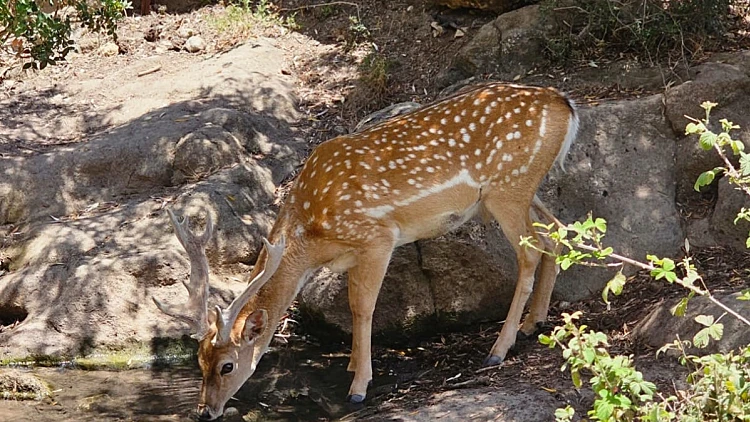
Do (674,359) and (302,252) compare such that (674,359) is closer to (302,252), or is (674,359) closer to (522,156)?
(522,156)

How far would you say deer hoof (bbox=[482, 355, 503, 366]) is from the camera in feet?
23.0

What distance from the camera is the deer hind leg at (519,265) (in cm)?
709

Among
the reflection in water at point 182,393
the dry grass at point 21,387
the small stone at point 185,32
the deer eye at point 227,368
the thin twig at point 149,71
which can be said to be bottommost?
the reflection in water at point 182,393

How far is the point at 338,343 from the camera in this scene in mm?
8000

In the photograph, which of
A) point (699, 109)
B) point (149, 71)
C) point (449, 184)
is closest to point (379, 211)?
point (449, 184)

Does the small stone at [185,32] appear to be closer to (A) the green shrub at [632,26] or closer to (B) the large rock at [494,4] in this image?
(B) the large rock at [494,4]

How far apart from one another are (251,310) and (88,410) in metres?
1.24

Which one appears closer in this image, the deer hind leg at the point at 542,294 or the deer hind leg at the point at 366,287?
the deer hind leg at the point at 366,287

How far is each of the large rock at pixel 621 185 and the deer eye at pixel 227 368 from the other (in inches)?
107

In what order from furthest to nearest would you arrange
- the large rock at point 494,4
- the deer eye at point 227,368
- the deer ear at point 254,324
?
the large rock at point 494,4, the deer ear at point 254,324, the deer eye at point 227,368

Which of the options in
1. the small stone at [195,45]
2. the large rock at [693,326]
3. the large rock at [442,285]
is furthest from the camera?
the small stone at [195,45]

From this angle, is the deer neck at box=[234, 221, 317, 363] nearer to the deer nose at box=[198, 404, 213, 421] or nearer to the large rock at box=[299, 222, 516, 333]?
the deer nose at box=[198, 404, 213, 421]

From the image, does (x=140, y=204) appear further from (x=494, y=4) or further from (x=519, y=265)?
(x=494, y=4)

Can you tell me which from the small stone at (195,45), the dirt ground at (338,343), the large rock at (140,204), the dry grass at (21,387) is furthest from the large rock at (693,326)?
the small stone at (195,45)
